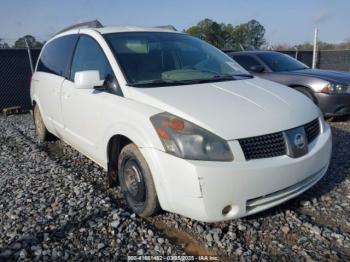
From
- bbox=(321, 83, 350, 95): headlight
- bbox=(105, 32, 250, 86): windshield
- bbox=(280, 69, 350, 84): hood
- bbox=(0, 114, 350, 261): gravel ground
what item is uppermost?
bbox=(105, 32, 250, 86): windshield

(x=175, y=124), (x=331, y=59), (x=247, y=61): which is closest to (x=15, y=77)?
(x=247, y=61)

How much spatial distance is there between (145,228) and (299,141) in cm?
147

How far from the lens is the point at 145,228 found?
9.36 feet

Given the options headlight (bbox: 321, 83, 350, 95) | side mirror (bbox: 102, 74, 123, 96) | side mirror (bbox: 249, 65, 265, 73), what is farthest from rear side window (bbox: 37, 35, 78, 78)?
headlight (bbox: 321, 83, 350, 95)

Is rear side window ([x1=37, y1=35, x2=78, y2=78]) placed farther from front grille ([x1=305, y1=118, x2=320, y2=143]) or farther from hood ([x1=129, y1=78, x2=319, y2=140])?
front grille ([x1=305, y1=118, x2=320, y2=143])

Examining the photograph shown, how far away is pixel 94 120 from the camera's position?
3455 millimetres

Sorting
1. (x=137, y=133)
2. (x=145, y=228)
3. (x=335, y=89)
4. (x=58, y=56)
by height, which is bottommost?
(x=145, y=228)

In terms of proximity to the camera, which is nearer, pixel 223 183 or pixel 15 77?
pixel 223 183

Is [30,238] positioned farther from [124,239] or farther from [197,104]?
[197,104]

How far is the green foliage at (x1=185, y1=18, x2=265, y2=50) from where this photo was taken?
104ft

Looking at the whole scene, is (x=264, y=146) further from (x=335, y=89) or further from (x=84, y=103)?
(x=335, y=89)

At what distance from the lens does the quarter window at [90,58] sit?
3453mm

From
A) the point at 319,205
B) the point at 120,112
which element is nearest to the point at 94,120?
the point at 120,112

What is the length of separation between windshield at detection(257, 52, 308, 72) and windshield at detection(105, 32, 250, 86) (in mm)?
3719
